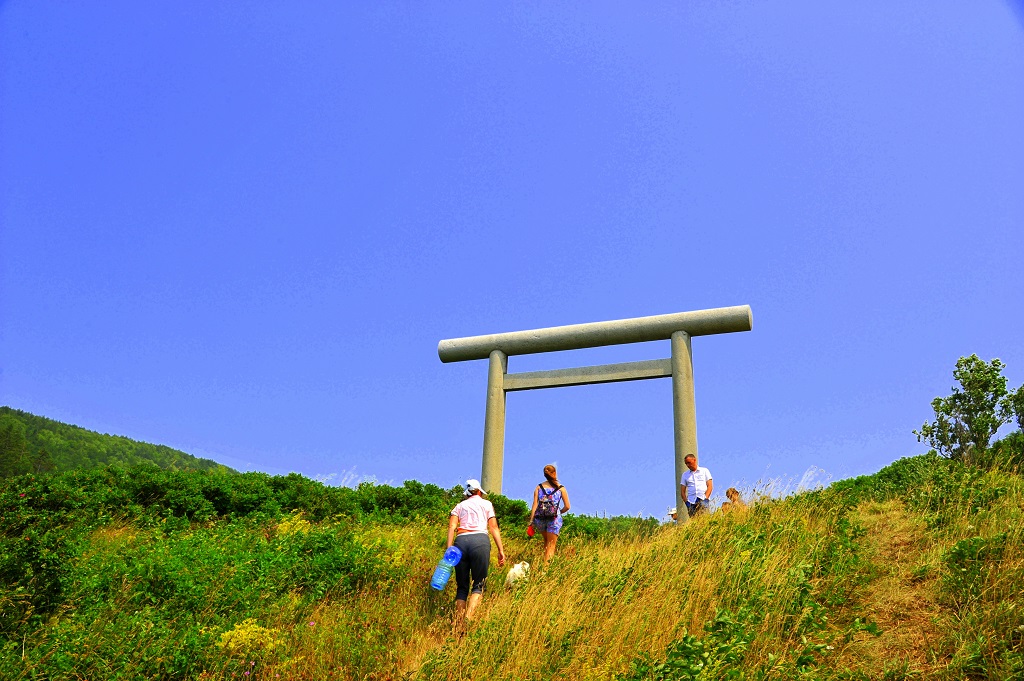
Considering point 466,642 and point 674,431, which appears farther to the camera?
point 674,431

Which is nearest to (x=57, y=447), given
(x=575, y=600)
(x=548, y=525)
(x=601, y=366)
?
(x=601, y=366)

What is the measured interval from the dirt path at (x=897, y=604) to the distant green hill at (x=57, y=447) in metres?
38.7

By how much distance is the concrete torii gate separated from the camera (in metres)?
14.0

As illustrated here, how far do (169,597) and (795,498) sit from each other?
815 cm

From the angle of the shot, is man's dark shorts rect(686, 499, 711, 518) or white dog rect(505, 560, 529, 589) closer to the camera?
white dog rect(505, 560, 529, 589)

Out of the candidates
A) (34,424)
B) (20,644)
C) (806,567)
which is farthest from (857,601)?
(34,424)

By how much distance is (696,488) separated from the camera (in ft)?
39.3

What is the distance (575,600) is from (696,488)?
510 cm

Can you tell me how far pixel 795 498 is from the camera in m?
10.8

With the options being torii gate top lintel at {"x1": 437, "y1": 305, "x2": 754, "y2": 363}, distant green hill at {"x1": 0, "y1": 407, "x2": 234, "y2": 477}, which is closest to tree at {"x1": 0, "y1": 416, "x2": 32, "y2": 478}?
distant green hill at {"x1": 0, "y1": 407, "x2": 234, "y2": 477}

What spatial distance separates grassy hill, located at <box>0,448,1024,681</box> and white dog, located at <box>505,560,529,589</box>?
147mm

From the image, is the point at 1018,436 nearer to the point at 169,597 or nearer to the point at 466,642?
the point at 466,642

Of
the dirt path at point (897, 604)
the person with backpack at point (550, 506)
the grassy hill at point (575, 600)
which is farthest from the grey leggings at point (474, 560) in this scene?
the dirt path at point (897, 604)

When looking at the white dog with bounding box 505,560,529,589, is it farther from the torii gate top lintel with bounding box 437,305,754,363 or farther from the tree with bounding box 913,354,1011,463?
the tree with bounding box 913,354,1011,463
